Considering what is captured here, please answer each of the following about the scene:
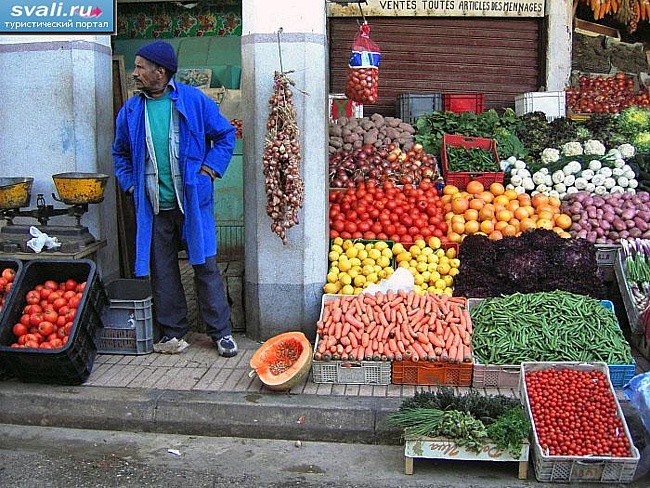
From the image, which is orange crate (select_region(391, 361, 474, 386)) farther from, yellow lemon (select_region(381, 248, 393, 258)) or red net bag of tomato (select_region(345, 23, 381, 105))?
red net bag of tomato (select_region(345, 23, 381, 105))

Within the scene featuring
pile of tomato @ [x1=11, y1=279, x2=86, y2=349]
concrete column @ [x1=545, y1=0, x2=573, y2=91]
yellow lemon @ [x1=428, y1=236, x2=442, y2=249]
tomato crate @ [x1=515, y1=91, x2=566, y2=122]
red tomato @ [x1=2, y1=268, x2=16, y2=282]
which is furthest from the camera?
concrete column @ [x1=545, y1=0, x2=573, y2=91]

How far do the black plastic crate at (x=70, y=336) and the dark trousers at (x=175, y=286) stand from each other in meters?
0.49

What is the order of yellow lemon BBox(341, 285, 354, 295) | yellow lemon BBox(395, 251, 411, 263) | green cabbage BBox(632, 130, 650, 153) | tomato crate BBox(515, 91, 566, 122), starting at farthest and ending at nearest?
tomato crate BBox(515, 91, 566, 122) → green cabbage BBox(632, 130, 650, 153) → yellow lemon BBox(395, 251, 411, 263) → yellow lemon BBox(341, 285, 354, 295)

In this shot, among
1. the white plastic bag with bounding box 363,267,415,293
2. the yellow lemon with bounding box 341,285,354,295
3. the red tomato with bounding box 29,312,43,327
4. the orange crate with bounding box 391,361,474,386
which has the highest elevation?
the white plastic bag with bounding box 363,267,415,293

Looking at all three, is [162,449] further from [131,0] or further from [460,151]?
[131,0]

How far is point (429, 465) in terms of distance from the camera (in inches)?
184

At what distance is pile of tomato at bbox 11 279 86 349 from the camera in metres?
5.37

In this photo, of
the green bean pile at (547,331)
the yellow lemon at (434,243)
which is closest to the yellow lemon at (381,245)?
the yellow lemon at (434,243)

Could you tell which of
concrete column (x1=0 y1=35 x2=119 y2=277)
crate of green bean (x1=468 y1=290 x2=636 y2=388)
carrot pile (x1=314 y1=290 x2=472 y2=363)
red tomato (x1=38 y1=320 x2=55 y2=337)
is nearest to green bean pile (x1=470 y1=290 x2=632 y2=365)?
crate of green bean (x1=468 y1=290 x2=636 y2=388)

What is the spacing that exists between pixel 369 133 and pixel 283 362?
12.7 feet

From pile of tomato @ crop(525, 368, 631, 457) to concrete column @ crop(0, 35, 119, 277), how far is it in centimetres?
397

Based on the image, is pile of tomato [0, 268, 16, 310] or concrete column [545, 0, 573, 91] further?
concrete column [545, 0, 573, 91]

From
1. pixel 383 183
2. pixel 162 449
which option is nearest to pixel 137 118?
pixel 162 449

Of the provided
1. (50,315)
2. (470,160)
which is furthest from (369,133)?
(50,315)
